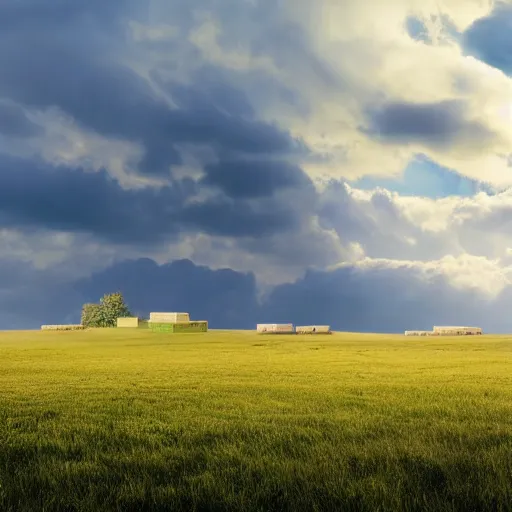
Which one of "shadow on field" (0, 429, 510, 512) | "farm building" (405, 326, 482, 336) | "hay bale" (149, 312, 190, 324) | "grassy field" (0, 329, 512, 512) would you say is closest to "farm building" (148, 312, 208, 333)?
"hay bale" (149, 312, 190, 324)

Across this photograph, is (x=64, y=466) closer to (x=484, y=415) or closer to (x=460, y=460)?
(x=460, y=460)

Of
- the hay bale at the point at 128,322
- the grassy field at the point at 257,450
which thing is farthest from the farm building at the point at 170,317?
the grassy field at the point at 257,450

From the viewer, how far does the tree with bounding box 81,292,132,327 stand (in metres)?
129

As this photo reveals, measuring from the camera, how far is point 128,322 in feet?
389

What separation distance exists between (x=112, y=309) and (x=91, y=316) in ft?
17.2

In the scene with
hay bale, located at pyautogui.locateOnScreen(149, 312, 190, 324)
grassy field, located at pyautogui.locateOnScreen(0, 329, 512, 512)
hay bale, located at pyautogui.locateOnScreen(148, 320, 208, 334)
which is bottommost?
grassy field, located at pyautogui.locateOnScreen(0, 329, 512, 512)

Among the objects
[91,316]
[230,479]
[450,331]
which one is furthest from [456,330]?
[230,479]

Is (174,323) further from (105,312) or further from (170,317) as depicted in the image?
(105,312)

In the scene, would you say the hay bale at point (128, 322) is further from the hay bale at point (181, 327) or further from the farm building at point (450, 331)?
the farm building at point (450, 331)

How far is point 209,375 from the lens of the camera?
26781 millimetres

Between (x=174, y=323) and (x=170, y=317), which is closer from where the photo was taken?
(x=174, y=323)

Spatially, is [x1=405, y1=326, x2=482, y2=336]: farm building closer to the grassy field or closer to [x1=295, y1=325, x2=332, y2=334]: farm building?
[x1=295, y1=325, x2=332, y2=334]: farm building

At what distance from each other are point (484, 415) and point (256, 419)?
5.73 metres

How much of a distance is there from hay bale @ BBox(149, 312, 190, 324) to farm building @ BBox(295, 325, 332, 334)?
22911 mm
